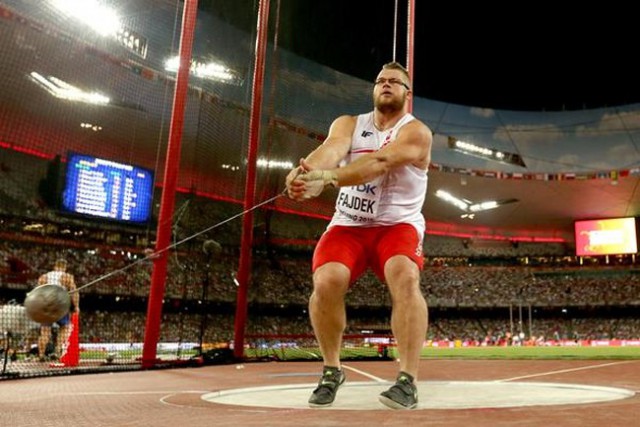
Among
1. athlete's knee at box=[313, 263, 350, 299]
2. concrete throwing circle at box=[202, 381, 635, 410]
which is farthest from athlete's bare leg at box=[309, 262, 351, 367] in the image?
concrete throwing circle at box=[202, 381, 635, 410]

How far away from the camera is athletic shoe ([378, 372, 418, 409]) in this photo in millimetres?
2709

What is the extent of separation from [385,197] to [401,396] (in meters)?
1.16

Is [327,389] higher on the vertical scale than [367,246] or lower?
lower

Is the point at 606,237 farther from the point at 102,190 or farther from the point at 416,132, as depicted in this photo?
the point at 416,132

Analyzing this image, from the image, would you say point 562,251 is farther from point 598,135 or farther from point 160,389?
point 160,389

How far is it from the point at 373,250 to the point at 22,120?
17.3 m

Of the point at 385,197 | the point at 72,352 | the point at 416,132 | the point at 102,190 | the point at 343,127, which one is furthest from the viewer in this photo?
the point at 102,190

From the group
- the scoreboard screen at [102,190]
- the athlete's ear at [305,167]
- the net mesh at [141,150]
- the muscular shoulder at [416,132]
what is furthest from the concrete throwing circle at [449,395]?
the scoreboard screen at [102,190]

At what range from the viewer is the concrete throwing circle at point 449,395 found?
3.06 m

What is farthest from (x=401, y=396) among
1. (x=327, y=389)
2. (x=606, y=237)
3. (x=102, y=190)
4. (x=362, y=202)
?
(x=606, y=237)

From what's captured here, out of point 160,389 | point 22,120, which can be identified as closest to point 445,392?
point 160,389

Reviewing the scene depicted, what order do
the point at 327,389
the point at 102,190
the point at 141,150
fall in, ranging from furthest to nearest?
the point at 141,150
the point at 102,190
the point at 327,389

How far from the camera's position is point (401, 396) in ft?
8.97

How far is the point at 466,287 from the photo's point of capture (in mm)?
33906
